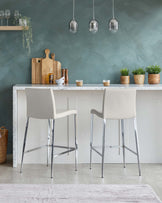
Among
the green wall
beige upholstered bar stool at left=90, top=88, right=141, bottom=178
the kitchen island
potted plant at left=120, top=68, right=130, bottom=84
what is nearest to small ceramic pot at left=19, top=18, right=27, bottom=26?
the green wall

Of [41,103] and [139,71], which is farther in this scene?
[139,71]

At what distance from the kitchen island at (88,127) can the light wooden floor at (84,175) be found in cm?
15

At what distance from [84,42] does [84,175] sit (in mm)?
1944

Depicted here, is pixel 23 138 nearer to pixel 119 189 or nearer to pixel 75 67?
pixel 75 67

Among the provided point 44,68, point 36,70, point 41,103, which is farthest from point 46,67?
point 41,103

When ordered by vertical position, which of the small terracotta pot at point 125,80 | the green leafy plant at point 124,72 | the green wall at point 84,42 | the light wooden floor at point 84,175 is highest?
the green wall at point 84,42

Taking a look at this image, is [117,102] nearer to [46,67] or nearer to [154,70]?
[154,70]

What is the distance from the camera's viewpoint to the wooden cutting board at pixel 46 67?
4418mm

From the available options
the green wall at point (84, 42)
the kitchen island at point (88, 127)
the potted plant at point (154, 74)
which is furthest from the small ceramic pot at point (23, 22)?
the potted plant at point (154, 74)

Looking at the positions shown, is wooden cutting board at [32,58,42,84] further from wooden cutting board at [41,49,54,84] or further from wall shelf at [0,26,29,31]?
wall shelf at [0,26,29,31]

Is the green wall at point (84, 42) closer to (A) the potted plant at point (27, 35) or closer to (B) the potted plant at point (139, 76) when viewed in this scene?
(A) the potted plant at point (27, 35)

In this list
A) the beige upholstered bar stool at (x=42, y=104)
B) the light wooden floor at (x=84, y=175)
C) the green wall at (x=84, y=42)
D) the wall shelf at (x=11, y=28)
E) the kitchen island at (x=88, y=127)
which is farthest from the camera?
the green wall at (x=84, y=42)

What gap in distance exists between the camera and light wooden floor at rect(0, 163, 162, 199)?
3344mm

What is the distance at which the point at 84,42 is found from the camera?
14.6 ft
